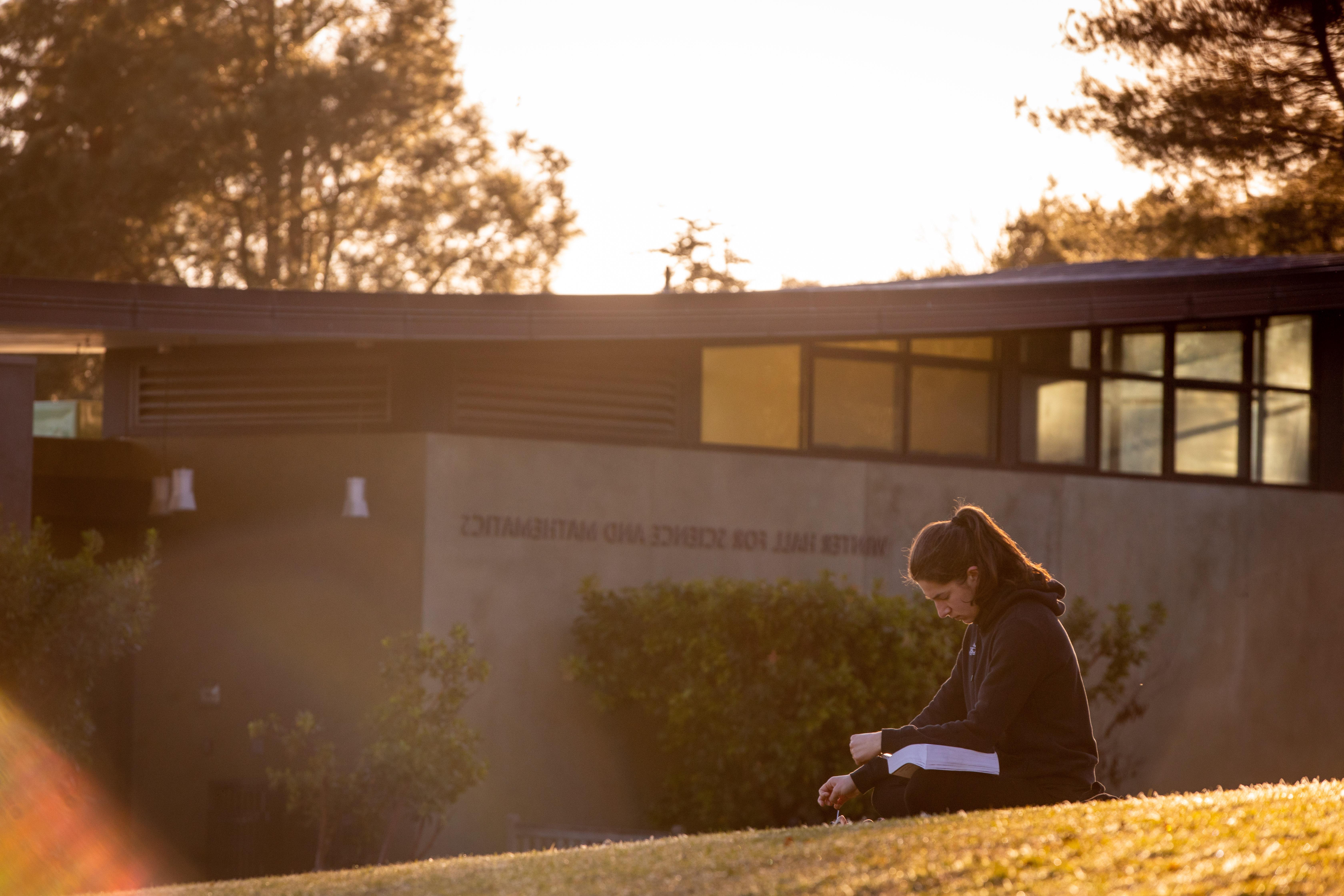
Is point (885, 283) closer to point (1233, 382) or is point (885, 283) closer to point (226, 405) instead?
point (1233, 382)

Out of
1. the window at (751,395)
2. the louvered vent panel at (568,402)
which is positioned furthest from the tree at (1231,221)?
the louvered vent panel at (568,402)

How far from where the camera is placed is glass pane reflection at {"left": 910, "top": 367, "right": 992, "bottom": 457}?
47.2 ft

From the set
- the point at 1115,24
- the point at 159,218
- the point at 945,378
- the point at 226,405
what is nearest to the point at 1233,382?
the point at 945,378

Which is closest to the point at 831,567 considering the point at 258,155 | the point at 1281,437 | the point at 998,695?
the point at 1281,437

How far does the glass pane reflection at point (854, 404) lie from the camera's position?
13.9 meters

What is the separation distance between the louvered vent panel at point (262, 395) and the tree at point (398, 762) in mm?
2343

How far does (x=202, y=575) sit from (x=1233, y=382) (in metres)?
10.9

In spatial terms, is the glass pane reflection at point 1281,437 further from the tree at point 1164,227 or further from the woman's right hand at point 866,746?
the woman's right hand at point 866,746

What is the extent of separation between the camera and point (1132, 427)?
15703 mm

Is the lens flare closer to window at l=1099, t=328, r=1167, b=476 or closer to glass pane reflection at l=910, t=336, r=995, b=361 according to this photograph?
glass pane reflection at l=910, t=336, r=995, b=361

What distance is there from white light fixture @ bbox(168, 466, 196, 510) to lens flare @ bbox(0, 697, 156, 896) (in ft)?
8.58

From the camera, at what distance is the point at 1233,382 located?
16.4m

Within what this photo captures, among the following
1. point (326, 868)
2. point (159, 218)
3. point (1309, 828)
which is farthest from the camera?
point (159, 218)

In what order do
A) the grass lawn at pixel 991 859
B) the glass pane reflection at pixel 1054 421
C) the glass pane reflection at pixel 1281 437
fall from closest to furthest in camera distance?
the grass lawn at pixel 991 859
the glass pane reflection at pixel 1054 421
the glass pane reflection at pixel 1281 437
